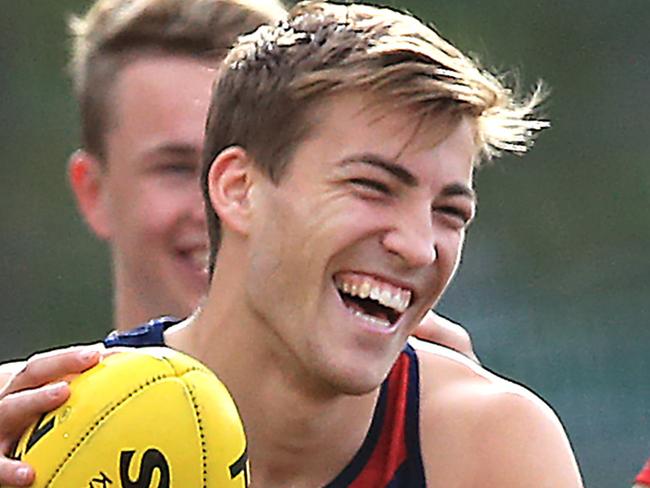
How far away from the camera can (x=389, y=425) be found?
2.63 m

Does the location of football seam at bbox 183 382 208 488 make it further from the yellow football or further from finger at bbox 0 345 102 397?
finger at bbox 0 345 102 397

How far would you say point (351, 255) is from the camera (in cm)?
239

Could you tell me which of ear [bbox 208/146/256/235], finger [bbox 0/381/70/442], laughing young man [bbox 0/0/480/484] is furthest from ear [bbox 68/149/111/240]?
finger [bbox 0/381/70/442]

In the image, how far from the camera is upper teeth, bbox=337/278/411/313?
7.84ft

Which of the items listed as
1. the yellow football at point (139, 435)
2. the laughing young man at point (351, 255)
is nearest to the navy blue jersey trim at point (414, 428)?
the laughing young man at point (351, 255)

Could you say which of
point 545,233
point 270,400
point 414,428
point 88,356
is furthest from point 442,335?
point 545,233

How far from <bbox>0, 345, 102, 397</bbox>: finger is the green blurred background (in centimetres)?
420

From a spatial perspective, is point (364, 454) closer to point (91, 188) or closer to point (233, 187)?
point (233, 187)

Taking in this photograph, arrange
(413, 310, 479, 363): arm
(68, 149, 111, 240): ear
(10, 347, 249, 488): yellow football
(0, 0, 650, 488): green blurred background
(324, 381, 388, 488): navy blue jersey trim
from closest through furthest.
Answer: (10, 347, 249, 488): yellow football
(324, 381, 388, 488): navy blue jersey trim
(413, 310, 479, 363): arm
(68, 149, 111, 240): ear
(0, 0, 650, 488): green blurred background

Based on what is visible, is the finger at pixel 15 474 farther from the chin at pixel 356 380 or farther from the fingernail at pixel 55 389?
the chin at pixel 356 380

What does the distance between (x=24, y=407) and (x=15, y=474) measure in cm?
8

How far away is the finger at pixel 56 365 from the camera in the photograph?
213cm

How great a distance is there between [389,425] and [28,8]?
18.6 ft

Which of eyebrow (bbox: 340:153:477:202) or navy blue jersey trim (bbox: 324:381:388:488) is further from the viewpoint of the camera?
navy blue jersey trim (bbox: 324:381:388:488)
